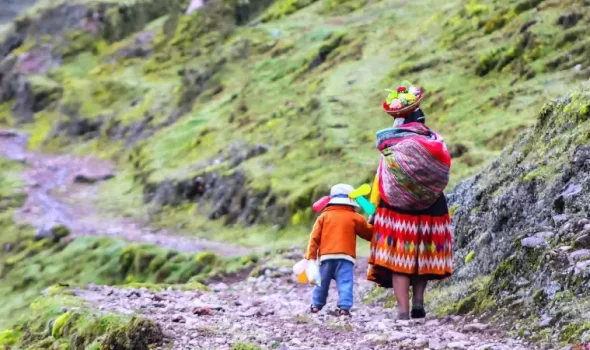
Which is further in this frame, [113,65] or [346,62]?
[113,65]

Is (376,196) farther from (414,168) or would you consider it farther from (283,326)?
(283,326)

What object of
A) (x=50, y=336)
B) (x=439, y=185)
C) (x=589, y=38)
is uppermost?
(x=439, y=185)

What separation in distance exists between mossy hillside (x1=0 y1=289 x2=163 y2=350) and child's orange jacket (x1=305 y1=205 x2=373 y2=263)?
10.6 feet

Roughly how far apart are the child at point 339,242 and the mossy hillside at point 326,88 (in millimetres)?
11317

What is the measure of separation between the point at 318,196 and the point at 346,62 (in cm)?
1616

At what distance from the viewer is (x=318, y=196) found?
2658 cm

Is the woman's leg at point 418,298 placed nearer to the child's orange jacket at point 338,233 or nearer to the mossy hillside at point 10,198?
the child's orange jacket at point 338,233

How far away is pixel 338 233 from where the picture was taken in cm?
1166

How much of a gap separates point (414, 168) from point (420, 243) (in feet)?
3.46

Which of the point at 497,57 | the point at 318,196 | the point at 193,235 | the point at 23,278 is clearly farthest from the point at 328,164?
the point at 23,278

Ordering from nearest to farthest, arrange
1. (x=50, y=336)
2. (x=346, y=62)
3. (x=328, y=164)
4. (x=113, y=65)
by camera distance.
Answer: (x=50, y=336), (x=328, y=164), (x=346, y=62), (x=113, y=65)

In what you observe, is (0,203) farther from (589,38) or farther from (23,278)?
(589,38)

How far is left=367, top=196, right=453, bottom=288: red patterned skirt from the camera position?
1069cm

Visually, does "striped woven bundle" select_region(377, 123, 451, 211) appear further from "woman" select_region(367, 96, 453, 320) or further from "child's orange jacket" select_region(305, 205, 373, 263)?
"child's orange jacket" select_region(305, 205, 373, 263)
